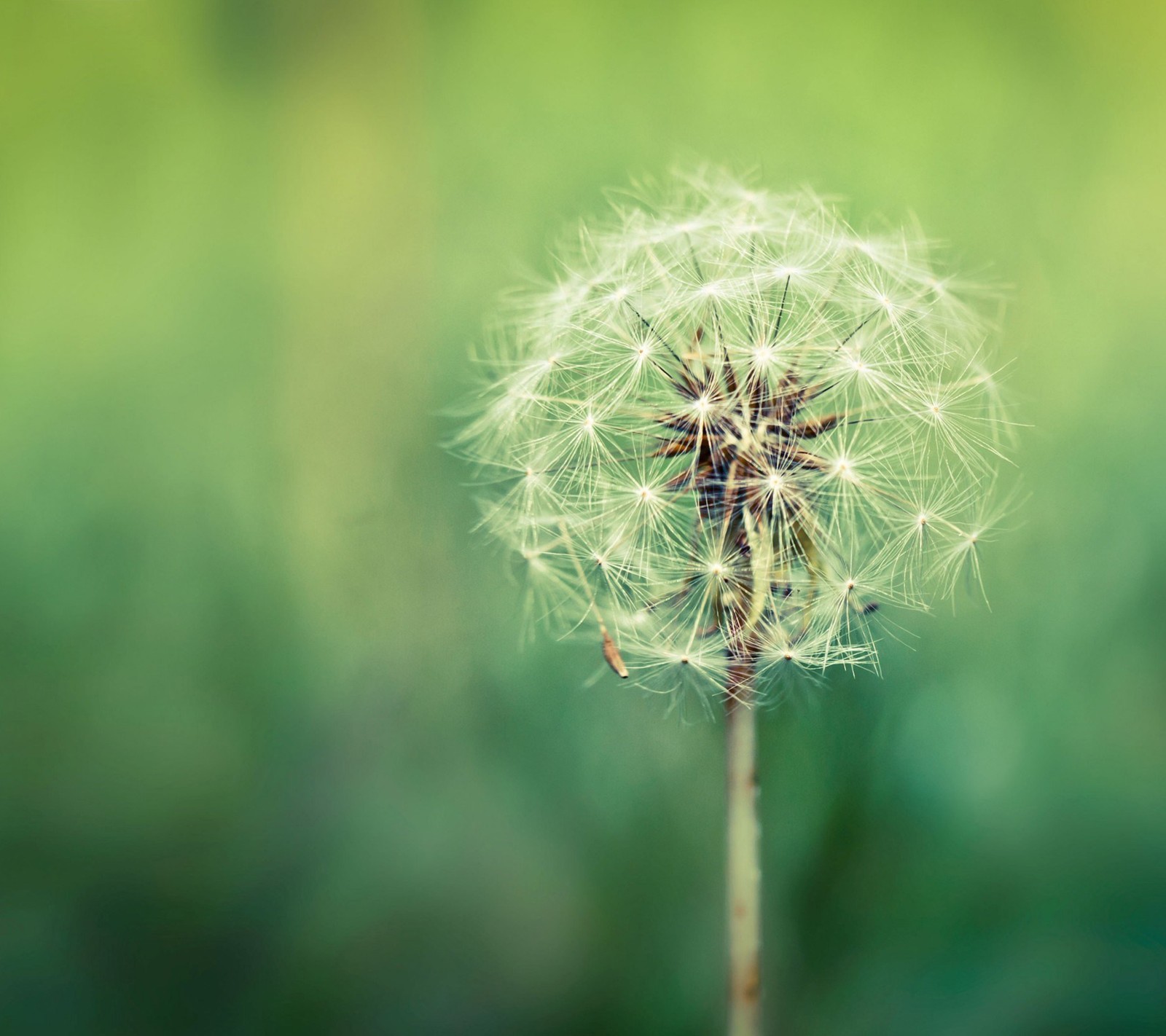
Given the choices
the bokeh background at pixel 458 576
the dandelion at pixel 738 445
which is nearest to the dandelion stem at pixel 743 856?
the dandelion at pixel 738 445

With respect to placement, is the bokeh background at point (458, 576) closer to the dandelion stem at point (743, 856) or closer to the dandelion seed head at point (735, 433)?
the dandelion seed head at point (735, 433)

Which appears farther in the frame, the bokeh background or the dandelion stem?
the bokeh background

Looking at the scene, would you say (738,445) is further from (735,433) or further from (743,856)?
(743,856)

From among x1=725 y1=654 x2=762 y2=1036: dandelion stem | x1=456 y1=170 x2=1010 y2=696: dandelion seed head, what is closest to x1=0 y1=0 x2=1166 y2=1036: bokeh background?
x1=456 y1=170 x2=1010 y2=696: dandelion seed head

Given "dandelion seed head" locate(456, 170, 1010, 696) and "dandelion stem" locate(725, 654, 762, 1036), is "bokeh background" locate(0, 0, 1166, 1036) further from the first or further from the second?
"dandelion stem" locate(725, 654, 762, 1036)

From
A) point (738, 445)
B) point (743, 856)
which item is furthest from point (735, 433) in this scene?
point (743, 856)
